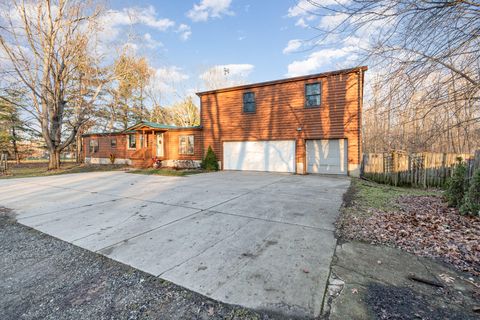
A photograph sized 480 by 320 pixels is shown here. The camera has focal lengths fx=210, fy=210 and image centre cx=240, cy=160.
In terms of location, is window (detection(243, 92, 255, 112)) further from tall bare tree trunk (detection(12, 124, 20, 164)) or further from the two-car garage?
tall bare tree trunk (detection(12, 124, 20, 164))

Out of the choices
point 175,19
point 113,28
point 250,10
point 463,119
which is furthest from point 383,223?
point 113,28

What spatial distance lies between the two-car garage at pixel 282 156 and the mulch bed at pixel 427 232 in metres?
5.96

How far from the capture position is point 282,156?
11.5 metres

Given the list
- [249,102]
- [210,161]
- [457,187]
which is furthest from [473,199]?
[210,161]

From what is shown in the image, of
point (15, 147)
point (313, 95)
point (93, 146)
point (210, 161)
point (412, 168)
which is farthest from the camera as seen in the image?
point (15, 147)

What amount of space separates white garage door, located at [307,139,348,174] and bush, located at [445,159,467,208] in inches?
230

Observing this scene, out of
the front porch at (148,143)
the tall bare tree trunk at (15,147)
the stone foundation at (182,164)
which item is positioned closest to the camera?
the stone foundation at (182,164)

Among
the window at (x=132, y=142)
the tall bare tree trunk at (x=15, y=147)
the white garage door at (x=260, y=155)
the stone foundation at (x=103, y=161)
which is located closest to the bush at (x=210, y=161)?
the white garage door at (x=260, y=155)

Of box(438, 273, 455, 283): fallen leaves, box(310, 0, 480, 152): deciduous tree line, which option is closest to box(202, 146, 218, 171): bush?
box(310, 0, 480, 152): deciduous tree line

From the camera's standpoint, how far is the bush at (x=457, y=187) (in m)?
4.12

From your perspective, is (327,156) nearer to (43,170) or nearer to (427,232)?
(427,232)

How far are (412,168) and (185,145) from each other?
40.6ft

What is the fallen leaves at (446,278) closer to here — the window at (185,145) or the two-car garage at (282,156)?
the two-car garage at (282,156)

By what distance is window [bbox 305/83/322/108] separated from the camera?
10.5 metres
